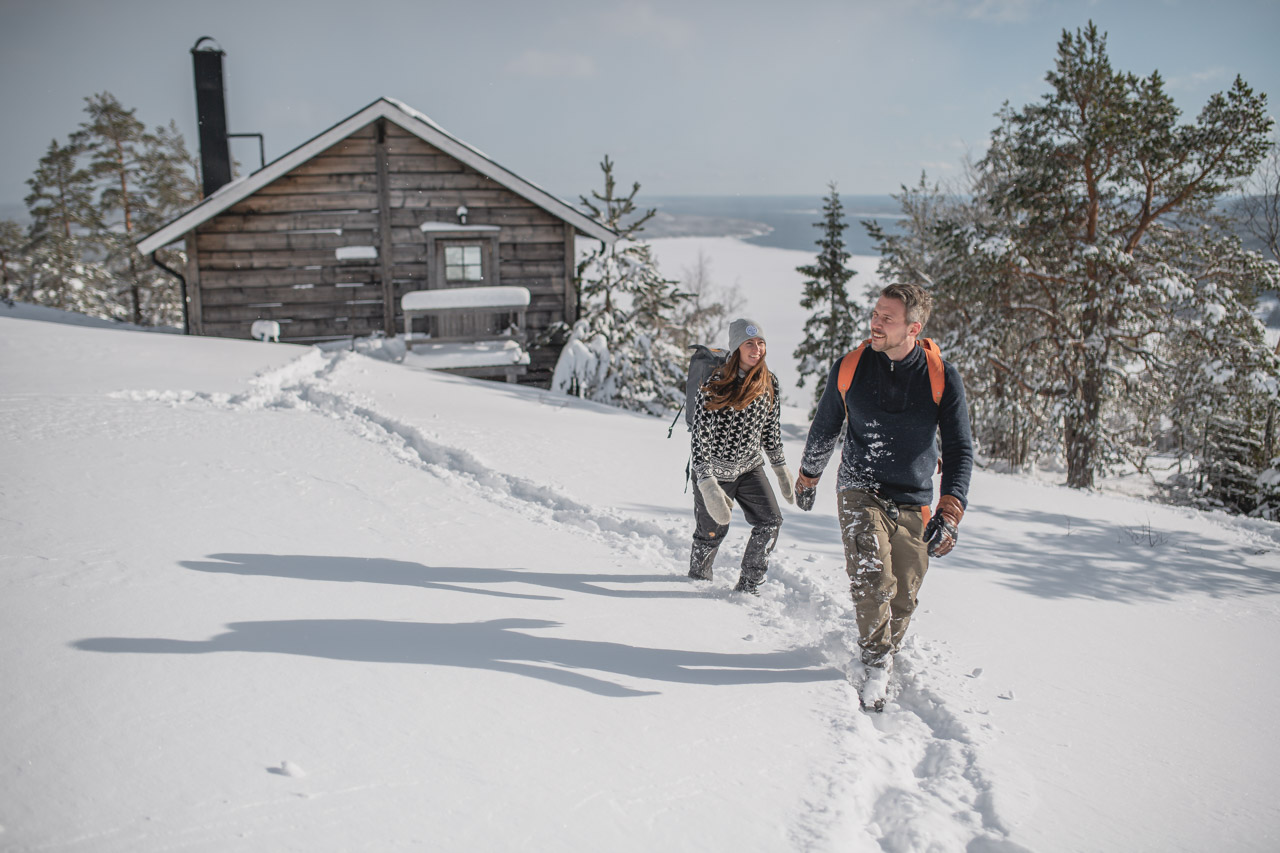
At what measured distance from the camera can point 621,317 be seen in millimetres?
15500

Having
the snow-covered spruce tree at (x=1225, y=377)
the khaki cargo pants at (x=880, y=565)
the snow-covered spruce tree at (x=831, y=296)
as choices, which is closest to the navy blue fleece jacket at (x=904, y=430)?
the khaki cargo pants at (x=880, y=565)

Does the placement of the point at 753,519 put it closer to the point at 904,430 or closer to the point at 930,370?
the point at 904,430

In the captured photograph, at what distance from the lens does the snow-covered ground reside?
232cm

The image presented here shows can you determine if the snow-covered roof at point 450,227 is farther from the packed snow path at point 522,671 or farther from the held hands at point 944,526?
the held hands at point 944,526

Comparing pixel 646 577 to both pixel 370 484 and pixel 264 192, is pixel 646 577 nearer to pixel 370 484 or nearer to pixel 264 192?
pixel 370 484

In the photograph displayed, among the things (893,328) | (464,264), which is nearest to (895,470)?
(893,328)

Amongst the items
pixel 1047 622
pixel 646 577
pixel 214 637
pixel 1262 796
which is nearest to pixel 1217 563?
pixel 1047 622

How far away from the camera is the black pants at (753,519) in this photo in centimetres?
425

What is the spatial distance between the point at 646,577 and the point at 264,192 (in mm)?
13047

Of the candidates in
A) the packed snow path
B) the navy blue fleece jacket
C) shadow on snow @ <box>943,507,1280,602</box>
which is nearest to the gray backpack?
the navy blue fleece jacket

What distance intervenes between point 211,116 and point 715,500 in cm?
1738

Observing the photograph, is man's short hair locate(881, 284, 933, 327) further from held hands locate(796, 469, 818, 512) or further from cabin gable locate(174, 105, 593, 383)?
cabin gable locate(174, 105, 593, 383)

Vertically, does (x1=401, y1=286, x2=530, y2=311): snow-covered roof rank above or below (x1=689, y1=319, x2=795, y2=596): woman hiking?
above

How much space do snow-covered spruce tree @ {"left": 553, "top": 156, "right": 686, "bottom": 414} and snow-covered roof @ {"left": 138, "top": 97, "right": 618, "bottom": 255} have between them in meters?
0.93
